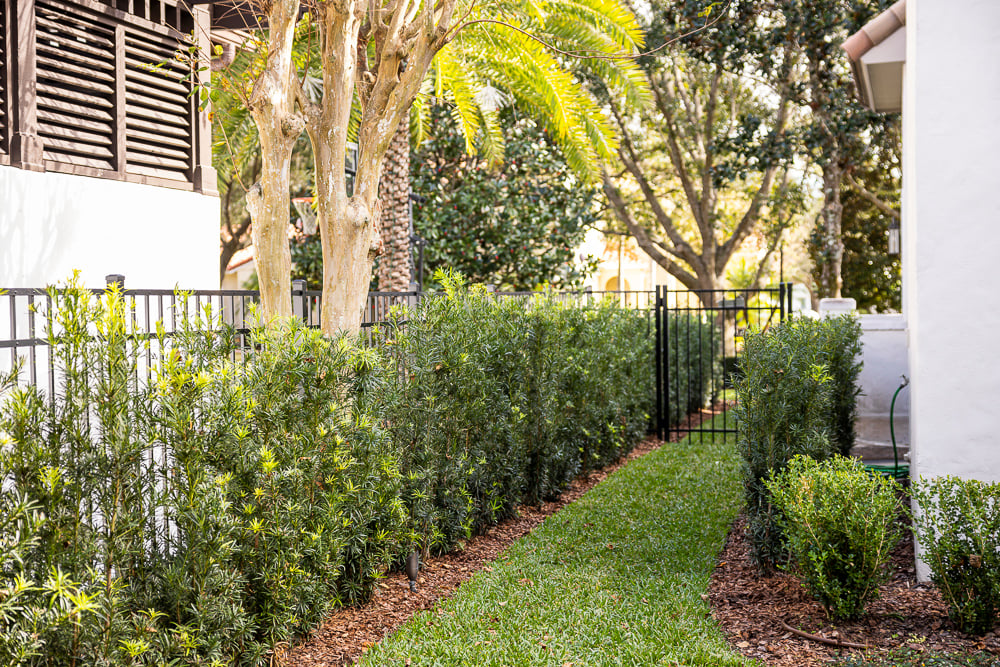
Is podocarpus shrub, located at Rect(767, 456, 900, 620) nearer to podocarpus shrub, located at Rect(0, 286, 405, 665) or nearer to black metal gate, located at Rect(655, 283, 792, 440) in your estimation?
podocarpus shrub, located at Rect(0, 286, 405, 665)

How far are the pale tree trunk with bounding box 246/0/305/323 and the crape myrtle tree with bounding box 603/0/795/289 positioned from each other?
1142cm

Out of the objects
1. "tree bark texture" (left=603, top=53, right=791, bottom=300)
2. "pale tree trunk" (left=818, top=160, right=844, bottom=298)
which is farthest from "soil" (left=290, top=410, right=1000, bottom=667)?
"tree bark texture" (left=603, top=53, right=791, bottom=300)

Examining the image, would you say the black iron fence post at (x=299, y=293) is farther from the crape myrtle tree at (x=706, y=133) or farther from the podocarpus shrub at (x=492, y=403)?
the crape myrtle tree at (x=706, y=133)

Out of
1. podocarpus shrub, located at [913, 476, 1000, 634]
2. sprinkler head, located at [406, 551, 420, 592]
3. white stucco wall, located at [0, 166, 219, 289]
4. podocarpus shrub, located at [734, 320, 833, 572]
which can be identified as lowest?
sprinkler head, located at [406, 551, 420, 592]

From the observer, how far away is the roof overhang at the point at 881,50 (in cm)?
648

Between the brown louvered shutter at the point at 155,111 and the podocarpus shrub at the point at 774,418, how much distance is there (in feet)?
19.6

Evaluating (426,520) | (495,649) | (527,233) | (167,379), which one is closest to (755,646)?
(495,649)

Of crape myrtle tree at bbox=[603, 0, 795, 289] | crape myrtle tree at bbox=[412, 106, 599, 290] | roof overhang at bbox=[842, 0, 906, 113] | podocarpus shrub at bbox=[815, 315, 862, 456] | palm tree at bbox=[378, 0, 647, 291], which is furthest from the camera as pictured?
crape myrtle tree at bbox=[603, 0, 795, 289]

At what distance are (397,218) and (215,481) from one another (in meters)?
8.22

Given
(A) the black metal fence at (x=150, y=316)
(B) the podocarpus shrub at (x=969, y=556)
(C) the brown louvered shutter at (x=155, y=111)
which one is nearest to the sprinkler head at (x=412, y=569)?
(A) the black metal fence at (x=150, y=316)

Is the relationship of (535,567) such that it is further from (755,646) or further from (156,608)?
(156,608)

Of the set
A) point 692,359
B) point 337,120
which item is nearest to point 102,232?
point 337,120

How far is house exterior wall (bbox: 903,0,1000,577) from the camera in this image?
4.86 metres

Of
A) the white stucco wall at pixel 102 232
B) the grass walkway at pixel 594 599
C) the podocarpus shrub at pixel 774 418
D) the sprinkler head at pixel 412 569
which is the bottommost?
the grass walkway at pixel 594 599
